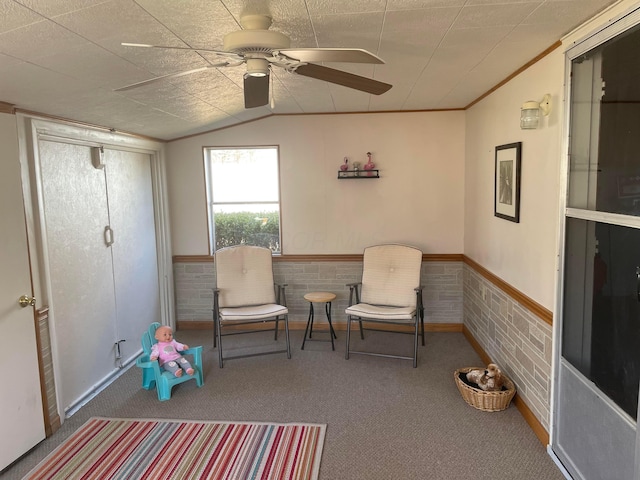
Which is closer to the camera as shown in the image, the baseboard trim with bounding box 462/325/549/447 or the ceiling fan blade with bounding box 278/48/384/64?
the ceiling fan blade with bounding box 278/48/384/64

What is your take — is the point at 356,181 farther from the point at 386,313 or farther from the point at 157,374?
the point at 157,374

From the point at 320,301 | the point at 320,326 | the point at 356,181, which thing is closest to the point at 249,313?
the point at 320,301

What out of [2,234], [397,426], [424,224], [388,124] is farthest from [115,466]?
[388,124]

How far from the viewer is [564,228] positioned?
235cm

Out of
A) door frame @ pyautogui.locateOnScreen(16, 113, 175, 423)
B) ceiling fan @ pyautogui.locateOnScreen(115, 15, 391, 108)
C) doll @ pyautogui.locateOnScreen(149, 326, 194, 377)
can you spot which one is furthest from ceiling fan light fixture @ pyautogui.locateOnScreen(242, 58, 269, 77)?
doll @ pyautogui.locateOnScreen(149, 326, 194, 377)

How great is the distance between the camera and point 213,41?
85.0 inches

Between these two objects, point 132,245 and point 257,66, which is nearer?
point 257,66

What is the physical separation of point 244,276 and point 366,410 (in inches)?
71.1

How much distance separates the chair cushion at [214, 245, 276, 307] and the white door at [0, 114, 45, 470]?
176cm

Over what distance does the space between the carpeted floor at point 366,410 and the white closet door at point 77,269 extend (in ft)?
0.79

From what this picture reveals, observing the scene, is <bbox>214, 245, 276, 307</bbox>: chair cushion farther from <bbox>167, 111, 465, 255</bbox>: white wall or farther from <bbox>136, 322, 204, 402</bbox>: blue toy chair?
<bbox>136, 322, 204, 402</bbox>: blue toy chair

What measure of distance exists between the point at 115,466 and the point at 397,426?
5.44 ft

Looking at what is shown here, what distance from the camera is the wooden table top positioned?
14.1 feet

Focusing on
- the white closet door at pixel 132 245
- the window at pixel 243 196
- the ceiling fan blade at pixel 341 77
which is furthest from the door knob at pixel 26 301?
the window at pixel 243 196
